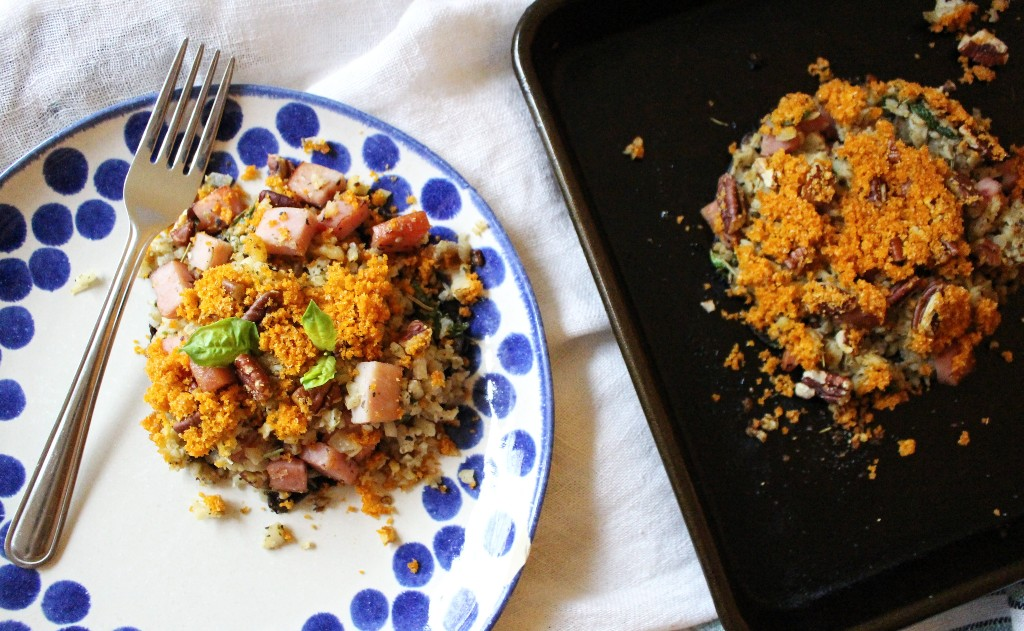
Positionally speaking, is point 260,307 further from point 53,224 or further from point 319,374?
point 53,224

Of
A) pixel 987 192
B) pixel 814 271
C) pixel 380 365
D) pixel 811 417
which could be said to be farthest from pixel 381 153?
pixel 987 192

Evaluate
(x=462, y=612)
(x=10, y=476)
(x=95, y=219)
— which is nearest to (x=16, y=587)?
(x=10, y=476)

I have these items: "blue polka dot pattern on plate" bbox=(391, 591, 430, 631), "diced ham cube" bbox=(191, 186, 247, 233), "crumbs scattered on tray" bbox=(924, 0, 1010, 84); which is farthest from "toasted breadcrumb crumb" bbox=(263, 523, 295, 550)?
"crumbs scattered on tray" bbox=(924, 0, 1010, 84)

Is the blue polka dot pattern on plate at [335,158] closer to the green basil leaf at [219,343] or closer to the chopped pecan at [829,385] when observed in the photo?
the green basil leaf at [219,343]

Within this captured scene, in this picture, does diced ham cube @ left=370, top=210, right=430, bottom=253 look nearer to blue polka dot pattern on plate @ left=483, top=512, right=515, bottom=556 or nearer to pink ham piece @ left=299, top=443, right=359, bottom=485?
pink ham piece @ left=299, top=443, right=359, bottom=485

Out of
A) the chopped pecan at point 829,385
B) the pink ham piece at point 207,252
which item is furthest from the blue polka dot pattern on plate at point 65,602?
the chopped pecan at point 829,385

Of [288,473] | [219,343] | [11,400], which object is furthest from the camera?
[11,400]
